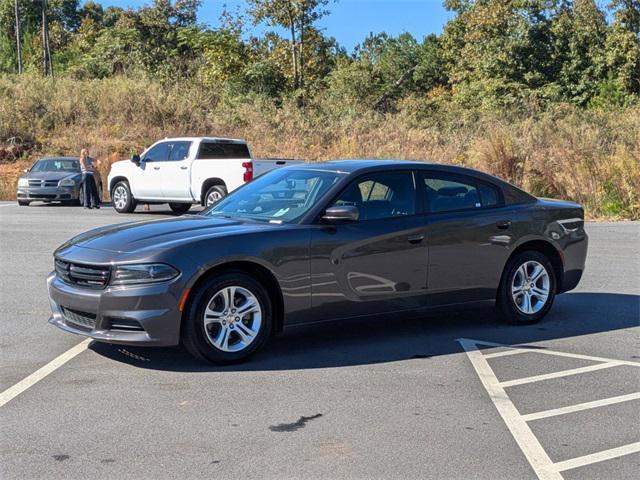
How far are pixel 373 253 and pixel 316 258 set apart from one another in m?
0.54

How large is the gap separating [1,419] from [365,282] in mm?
2970

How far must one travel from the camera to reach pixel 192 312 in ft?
20.2

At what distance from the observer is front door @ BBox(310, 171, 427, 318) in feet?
22.1

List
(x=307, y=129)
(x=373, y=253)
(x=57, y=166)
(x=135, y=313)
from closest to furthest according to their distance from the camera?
(x=135, y=313) → (x=373, y=253) → (x=57, y=166) → (x=307, y=129)

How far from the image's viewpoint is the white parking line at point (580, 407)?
5410 mm

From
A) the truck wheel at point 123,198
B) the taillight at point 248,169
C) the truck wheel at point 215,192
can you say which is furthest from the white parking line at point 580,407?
the truck wheel at point 123,198

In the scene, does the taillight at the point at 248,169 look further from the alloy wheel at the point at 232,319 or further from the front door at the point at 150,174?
the alloy wheel at the point at 232,319

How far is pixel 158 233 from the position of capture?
6.56m

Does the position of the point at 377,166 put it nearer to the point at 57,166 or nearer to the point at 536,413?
the point at 536,413

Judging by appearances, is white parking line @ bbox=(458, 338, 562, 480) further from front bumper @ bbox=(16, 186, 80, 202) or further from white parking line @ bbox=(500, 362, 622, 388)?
front bumper @ bbox=(16, 186, 80, 202)

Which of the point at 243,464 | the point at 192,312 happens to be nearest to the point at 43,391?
the point at 192,312

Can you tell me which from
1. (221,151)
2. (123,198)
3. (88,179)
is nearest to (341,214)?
(221,151)

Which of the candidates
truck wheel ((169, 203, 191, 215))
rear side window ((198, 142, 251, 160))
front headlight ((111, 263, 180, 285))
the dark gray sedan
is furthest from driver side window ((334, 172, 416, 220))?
the dark gray sedan

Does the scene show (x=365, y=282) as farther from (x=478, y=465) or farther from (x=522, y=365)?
(x=478, y=465)
